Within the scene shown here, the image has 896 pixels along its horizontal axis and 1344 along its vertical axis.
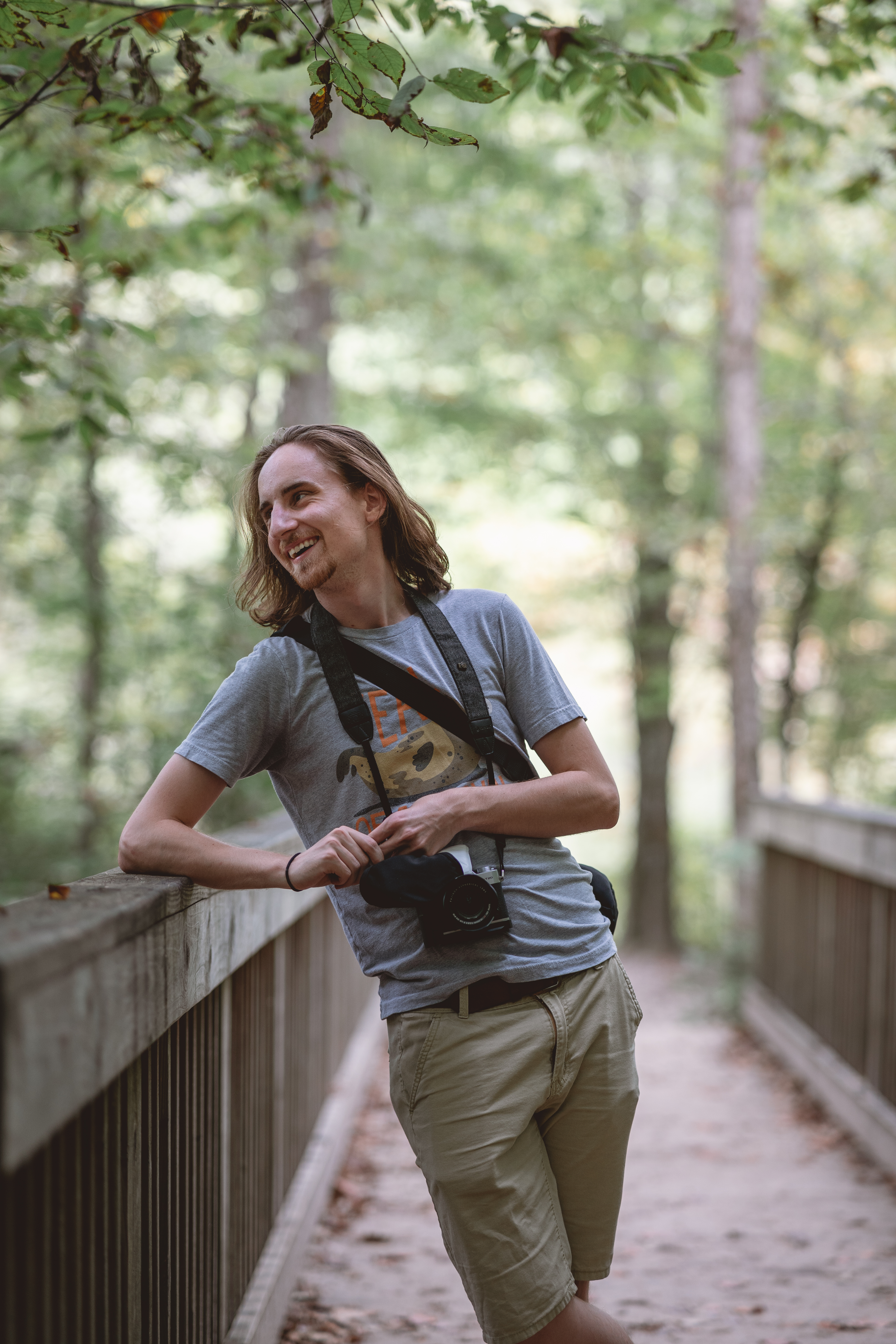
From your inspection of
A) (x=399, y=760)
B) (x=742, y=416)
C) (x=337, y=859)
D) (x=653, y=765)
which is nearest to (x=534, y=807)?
(x=399, y=760)

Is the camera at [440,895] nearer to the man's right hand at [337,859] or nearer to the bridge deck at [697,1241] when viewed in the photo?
the man's right hand at [337,859]

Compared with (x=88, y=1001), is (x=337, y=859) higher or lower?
higher

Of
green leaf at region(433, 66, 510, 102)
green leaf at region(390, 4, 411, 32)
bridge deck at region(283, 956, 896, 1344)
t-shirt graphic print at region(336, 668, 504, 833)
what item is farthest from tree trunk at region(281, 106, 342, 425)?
t-shirt graphic print at region(336, 668, 504, 833)

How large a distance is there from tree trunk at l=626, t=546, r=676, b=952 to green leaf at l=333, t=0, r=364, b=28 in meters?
12.9

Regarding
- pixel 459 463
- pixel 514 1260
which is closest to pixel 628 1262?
pixel 514 1260

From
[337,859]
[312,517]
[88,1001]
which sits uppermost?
[312,517]

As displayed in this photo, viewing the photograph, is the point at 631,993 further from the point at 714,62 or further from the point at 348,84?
the point at 714,62

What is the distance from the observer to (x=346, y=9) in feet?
8.51

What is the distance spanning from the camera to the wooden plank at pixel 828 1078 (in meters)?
5.35

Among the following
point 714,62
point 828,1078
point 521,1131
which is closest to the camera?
point 521,1131

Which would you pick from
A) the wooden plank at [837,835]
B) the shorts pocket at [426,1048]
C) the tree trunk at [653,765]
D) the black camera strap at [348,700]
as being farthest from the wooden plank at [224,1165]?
the tree trunk at [653,765]

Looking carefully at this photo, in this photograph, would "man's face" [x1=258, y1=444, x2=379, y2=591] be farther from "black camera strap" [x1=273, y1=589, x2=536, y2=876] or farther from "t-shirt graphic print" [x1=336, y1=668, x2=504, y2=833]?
"t-shirt graphic print" [x1=336, y1=668, x2=504, y2=833]

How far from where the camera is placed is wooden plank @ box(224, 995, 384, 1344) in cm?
318

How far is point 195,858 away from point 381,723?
409mm
